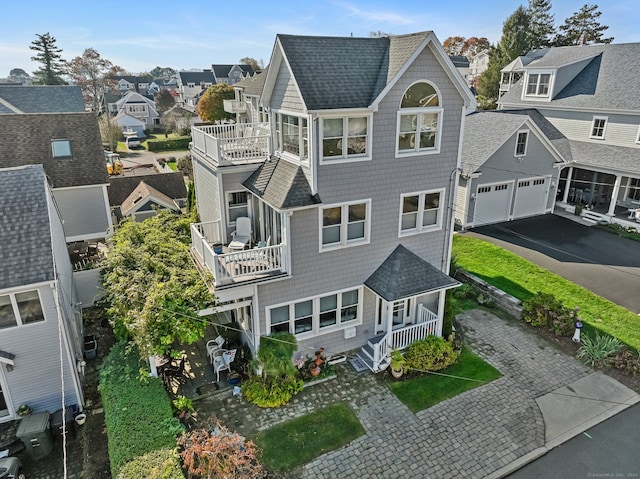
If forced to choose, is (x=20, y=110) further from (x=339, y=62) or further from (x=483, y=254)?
(x=483, y=254)

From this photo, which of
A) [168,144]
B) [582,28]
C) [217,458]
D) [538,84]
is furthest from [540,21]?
[217,458]

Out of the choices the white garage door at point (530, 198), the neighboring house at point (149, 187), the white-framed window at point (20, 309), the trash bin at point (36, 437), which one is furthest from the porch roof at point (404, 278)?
the neighboring house at point (149, 187)

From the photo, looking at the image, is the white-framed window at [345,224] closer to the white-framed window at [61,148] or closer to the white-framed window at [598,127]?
the white-framed window at [61,148]

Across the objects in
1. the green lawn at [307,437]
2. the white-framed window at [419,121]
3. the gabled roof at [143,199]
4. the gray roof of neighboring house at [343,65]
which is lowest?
the green lawn at [307,437]

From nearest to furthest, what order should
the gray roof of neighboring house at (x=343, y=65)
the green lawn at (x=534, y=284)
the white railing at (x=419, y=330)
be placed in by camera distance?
the gray roof of neighboring house at (x=343, y=65) → the white railing at (x=419, y=330) → the green lawn at (x=534, y=284)

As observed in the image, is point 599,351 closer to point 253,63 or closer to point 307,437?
point 307,437

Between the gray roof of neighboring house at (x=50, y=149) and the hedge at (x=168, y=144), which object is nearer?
the gray roof of neighboring house at (x=50, y=149)

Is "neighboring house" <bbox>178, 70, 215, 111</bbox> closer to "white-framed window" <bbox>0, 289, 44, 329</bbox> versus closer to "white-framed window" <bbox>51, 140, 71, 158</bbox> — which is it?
"white-framed window" <bbox>51, 140, 71, 158</bbox>
